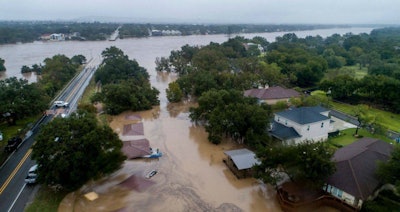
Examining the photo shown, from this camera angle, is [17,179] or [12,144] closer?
[17,179]

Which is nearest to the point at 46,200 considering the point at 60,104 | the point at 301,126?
the point at 301,126

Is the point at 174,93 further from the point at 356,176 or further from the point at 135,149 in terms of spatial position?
the point at 356,176

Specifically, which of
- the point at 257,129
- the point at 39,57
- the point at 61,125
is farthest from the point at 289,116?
the point at 39,57

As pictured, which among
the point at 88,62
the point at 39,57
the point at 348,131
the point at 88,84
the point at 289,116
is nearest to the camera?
the point at 289,116

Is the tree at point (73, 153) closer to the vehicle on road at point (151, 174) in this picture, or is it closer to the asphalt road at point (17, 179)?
the asphalt road at point (17, 179)

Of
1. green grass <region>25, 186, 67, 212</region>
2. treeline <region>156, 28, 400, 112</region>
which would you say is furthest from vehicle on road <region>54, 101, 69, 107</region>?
green grass <region>25, 186, 67, 212</region>

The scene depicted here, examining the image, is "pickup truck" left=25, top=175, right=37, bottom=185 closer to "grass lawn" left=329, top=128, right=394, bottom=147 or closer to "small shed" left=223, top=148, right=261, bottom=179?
"small shed" left=223, top=148, right=261, bottom=179

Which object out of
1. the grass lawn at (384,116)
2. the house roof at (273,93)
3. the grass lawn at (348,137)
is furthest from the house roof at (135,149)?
the grass lawn at (384,116)

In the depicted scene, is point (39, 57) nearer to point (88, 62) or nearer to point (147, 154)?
point (88, 62)
